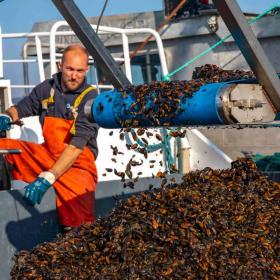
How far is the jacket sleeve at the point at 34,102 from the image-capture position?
13.6 ft

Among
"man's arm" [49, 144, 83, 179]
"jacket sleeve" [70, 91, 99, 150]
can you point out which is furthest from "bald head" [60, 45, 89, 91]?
"man's arm" [49, 144, 83, 179]

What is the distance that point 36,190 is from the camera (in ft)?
11.4

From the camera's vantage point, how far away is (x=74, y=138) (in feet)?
12.3

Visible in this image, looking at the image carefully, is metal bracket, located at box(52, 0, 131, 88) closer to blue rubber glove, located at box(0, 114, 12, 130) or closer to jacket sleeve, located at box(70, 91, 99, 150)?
jacket sleeve, located at box(70, 91, 99, 150)

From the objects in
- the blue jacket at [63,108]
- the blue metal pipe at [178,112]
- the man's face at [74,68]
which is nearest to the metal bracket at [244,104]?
the blue metal pipe at [178,112]

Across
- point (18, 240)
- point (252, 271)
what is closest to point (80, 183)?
point (18, 240)

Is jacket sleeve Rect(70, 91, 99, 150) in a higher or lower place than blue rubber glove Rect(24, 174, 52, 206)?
higher

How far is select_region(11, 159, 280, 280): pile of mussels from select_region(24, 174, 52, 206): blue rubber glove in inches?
27.3

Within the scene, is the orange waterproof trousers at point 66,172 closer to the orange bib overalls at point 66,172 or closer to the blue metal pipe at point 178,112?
the orange bib overalls at point 66,172

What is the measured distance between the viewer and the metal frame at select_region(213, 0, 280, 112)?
210cm

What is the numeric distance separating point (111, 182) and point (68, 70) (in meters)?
0.67

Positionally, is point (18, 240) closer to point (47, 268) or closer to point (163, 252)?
point (47, 268)

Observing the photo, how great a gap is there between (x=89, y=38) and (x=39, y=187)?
45.7 inches

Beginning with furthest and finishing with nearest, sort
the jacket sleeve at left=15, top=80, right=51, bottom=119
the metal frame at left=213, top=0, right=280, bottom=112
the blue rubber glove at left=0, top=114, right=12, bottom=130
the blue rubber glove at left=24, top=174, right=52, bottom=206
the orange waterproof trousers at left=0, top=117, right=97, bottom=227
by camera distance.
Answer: the jacket sleeve at left=15, top=80, right=51, bottom=119
the blue rubber glove at left=0, top=114, right=12, bottom=130
the orange waterproof trousers at left=0, top=117, right=97, bottom=227
the blue rubber glove at left=24, top=174, right=52, bottom=206
the metal frame at left=213, top=0, right=280, bottom=112
